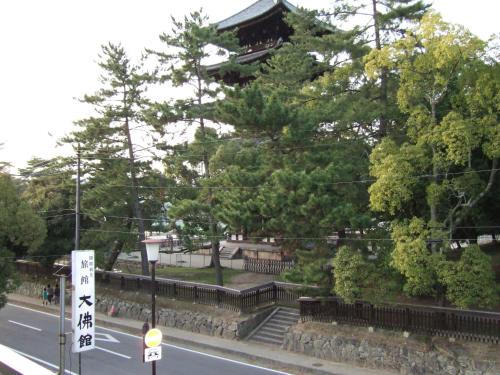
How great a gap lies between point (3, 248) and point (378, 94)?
1606 cm

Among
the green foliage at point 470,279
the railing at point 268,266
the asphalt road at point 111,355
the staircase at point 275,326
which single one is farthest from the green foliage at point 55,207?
the green foliage at point 470,279

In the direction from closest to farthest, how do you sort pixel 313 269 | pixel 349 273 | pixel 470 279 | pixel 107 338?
1. pixel 470 279
2. pixel 349 273
3. pixel 313 269
4. pixel 107 338

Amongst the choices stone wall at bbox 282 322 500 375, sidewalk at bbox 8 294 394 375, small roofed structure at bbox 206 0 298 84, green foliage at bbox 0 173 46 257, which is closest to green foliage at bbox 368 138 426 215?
stone wall at bbox 282 322 500 375

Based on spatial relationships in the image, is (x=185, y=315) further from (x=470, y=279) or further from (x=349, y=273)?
(x=470, y=279)

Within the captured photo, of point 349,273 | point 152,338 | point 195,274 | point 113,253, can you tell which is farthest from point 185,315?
point 152,338

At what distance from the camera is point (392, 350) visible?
15.7 meters

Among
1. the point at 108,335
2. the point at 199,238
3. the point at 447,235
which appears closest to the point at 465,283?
the point at 447,235

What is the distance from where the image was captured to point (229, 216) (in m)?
16.7

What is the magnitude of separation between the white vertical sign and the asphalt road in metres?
2.40

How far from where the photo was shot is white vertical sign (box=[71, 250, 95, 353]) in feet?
36.2

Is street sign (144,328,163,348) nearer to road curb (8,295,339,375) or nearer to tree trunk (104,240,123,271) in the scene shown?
road curb (8,295,339,375)

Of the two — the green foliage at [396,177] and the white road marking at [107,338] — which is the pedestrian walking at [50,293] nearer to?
the white road marking at [107,338]

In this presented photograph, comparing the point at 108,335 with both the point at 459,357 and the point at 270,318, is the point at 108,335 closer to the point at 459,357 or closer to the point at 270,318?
the point at 270,318

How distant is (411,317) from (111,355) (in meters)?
11.3
